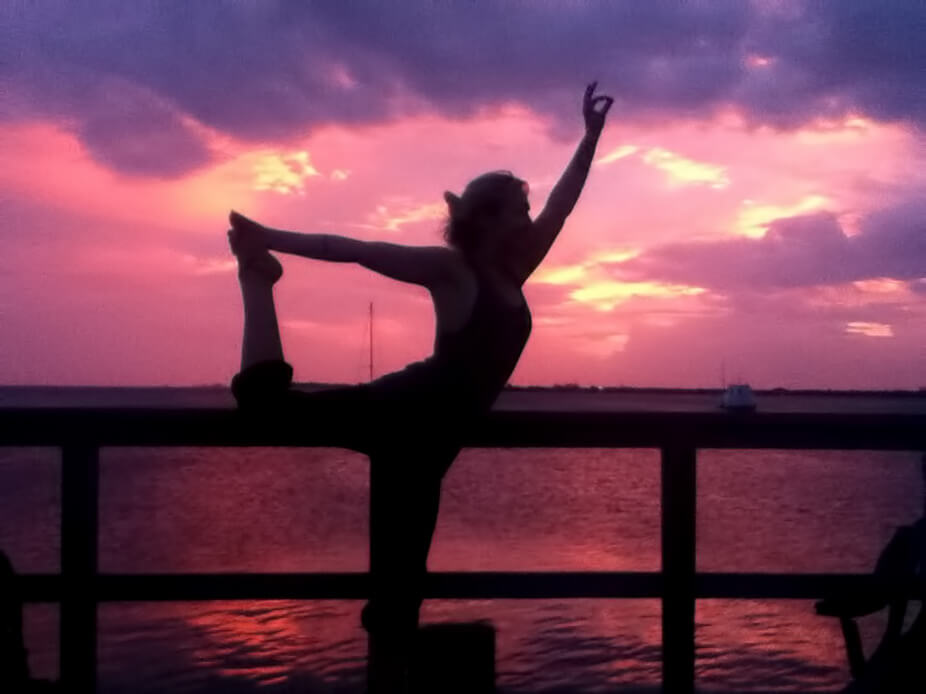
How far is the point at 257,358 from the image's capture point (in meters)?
2.24

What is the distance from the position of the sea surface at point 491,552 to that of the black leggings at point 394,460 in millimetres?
2483

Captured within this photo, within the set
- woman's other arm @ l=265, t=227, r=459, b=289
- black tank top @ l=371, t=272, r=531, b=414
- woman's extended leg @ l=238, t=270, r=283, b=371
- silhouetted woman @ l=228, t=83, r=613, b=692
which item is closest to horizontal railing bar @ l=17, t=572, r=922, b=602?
silhouetted woman @ l=228, t=83, r=613, b=692

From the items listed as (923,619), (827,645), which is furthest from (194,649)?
(923,619)

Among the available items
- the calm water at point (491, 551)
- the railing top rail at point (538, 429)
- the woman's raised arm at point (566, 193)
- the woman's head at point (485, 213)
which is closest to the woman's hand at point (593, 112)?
the woman's raised arm at point (566, 193)

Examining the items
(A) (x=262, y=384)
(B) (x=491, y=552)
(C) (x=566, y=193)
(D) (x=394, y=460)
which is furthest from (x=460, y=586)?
(B) (x=491, y=552)

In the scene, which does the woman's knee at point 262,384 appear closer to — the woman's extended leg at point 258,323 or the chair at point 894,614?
the woman's extended leg at point 258,323

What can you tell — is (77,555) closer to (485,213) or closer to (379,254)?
(379,254)

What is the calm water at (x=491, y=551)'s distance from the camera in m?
6.45

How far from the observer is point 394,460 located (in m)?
2.33

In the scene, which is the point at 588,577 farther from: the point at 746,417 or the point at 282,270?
the point at 282,270

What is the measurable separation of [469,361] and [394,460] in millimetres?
316

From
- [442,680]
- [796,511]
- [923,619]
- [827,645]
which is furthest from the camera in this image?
[796,511]

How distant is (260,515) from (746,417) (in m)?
16.1

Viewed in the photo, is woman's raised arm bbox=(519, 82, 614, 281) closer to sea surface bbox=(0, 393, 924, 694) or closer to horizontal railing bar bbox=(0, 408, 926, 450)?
horizontal railing bar bbox=(0, 408, 926, 450)
